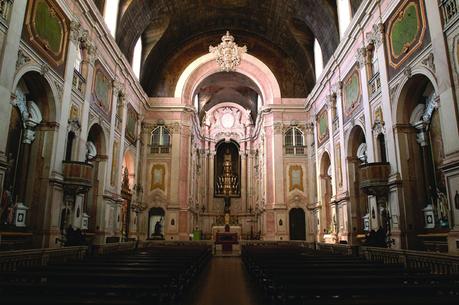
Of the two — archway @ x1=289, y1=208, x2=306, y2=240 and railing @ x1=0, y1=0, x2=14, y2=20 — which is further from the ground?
railing @ x1=0, y1=0, x2=14, y2=20

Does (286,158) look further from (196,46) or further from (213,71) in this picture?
(196,46)

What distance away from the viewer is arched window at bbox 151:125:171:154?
2348 centimetres

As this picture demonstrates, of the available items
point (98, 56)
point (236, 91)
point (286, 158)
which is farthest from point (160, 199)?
point (236, 91)

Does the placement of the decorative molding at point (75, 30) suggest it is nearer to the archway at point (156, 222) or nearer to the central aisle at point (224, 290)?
the central aisle at point (224, 290)

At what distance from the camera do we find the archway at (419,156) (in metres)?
10.6

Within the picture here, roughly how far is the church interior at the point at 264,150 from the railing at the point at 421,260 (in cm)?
4

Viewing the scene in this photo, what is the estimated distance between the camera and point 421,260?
7.49 m

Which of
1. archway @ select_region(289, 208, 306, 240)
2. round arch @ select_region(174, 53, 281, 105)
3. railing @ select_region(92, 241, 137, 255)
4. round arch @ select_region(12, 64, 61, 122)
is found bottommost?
railing @ select_region(92, 241, 137, 255)

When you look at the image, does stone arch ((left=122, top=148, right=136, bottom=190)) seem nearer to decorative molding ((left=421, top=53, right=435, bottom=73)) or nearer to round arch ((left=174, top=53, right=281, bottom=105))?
round arch ((left=174, top=53, right=281, bottom=105))

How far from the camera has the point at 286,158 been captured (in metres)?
23.5

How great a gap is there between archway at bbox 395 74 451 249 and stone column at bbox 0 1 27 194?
35.9 feet

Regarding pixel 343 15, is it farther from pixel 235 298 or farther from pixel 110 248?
pixel 235 298

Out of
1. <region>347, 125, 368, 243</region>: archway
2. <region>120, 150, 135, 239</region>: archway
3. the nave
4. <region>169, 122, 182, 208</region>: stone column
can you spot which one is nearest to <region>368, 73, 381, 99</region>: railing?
<region>347, 125, 368, 243</region>: archway

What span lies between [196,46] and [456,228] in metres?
20.4
